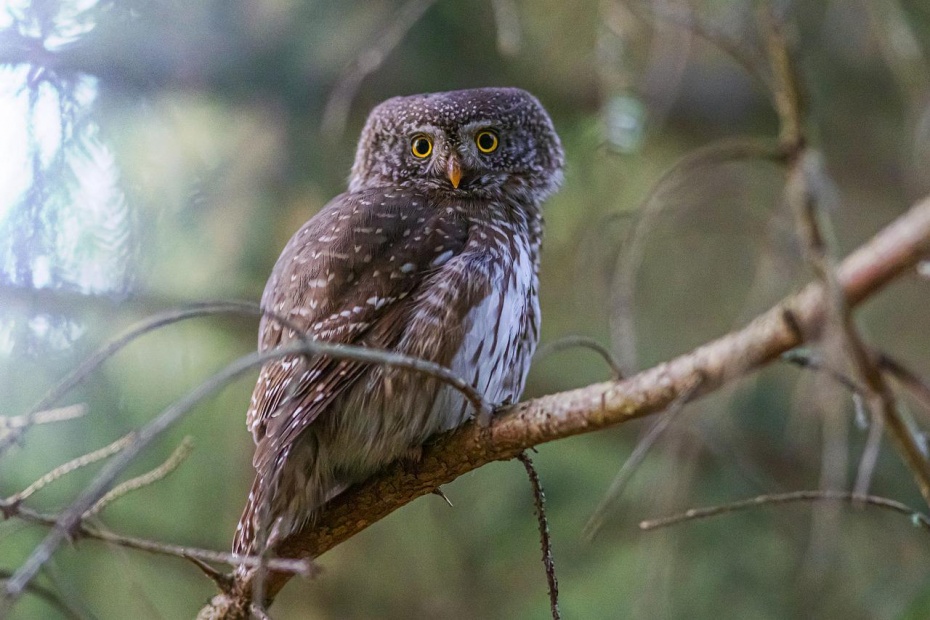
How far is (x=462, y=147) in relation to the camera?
3947 mm

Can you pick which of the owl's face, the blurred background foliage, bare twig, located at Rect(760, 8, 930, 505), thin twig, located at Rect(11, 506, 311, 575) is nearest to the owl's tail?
thin twig, located at Rect(11, 506, 311, 575)

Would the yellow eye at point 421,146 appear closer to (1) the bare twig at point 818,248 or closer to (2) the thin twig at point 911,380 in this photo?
(1) the bare twig at point 818,248

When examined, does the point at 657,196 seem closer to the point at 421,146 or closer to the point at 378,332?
the point at 378,332

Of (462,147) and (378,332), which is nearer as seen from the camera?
(378,332)

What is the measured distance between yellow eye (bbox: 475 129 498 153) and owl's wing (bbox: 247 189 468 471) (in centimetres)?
60

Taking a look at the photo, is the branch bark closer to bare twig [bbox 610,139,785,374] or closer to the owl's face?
bare twig [bbox 610,139,785,374]

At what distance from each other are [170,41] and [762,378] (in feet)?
11.5

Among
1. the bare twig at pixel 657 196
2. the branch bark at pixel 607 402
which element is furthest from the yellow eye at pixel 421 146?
the bare twig at pixel 657 196

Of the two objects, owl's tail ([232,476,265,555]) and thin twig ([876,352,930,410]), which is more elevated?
thin twig ([876,352,930,410])

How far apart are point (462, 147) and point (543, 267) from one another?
7.50ft

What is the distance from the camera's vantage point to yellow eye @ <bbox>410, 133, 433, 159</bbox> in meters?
4.00

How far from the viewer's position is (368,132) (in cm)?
426

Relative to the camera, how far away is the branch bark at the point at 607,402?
131 cm

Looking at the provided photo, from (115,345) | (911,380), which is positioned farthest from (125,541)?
(911,380)
